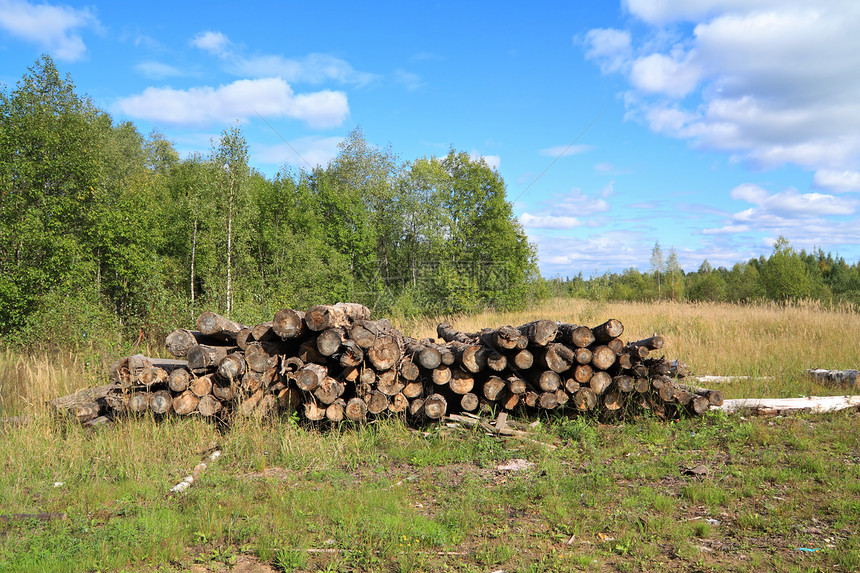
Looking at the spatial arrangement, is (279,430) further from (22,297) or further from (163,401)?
(22,297)

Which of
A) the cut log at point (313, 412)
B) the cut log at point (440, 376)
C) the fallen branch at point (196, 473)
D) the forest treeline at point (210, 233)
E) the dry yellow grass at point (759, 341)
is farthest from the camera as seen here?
the forest treeline at point (210, 233)

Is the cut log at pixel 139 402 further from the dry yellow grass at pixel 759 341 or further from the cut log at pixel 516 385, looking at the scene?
the dry yellow grass at pixel 759 341

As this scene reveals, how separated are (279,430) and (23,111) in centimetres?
1471

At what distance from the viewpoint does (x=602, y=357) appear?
23.0ft

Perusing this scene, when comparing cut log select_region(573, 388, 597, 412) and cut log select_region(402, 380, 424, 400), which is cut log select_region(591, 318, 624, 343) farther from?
cut log select_region(402, 380, 424, 400)

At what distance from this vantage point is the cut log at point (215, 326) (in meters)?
6.88

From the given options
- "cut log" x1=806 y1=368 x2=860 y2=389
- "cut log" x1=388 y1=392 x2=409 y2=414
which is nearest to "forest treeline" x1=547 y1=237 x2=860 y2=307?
"cut log" x1=806 y1=368 x2=860 y2=389

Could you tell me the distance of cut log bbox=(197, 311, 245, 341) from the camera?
22.6ft

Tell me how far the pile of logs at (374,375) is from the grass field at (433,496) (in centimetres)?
30

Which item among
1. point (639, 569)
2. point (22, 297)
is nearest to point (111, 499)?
point (639, 569)

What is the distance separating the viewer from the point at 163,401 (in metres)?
6.61

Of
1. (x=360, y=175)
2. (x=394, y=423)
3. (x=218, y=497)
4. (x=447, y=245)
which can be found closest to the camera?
(x=218, y=497)

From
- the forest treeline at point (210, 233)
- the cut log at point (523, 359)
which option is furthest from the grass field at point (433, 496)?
the forest treeline at point (210, 233)

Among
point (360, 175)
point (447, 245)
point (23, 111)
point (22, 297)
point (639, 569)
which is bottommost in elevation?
point (639, 569)
